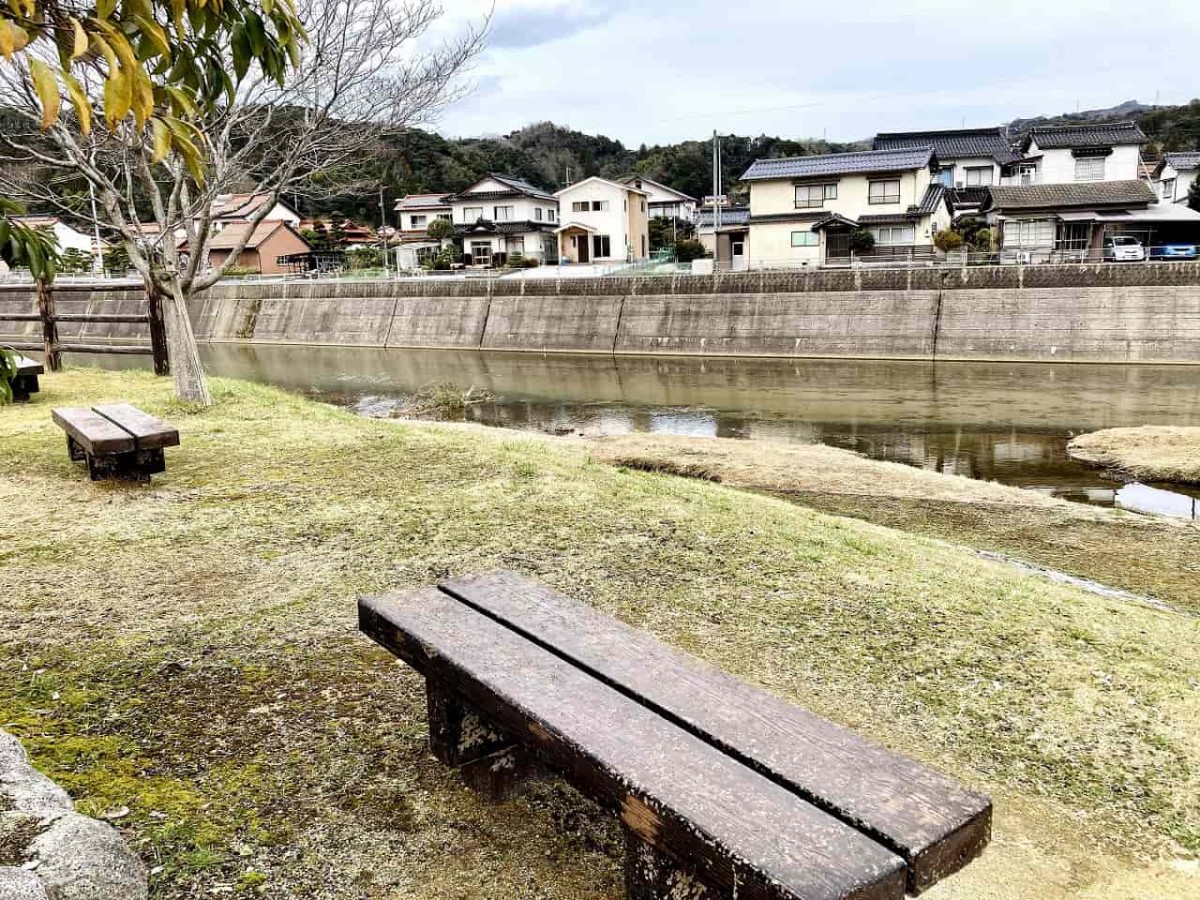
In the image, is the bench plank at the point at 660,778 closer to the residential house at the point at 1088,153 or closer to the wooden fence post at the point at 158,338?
the wooden fence post at the point at 158,338

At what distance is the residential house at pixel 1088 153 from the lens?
33.7m

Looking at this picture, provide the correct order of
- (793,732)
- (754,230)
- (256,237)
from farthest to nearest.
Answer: (256,237) < (754,230) < (793,732)

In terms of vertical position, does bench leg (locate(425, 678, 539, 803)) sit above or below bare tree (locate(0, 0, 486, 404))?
below

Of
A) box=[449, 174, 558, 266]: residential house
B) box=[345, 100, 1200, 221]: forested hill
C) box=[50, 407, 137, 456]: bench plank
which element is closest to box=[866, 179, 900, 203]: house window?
box=[449, 174, 558, 266]: residential house

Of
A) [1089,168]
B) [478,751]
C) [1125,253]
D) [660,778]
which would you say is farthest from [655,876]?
[1089,168]

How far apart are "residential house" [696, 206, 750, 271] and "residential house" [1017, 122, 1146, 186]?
38.3 ft

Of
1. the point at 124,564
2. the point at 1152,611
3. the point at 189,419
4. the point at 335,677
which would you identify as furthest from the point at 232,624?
the point at 189,419

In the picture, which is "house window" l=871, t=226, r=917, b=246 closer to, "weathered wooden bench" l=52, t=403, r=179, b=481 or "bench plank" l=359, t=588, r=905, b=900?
"weathered wooden bench" l=52, t=403, r=179, b=481

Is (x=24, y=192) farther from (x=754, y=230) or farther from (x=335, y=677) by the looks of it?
(x=754, y=230)

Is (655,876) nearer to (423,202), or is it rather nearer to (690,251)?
(690,251)

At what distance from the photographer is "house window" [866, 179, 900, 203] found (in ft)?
111

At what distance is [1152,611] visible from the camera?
5660 mm

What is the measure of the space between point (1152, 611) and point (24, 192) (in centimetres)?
1234

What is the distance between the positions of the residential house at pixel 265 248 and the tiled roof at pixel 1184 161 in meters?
44.5
